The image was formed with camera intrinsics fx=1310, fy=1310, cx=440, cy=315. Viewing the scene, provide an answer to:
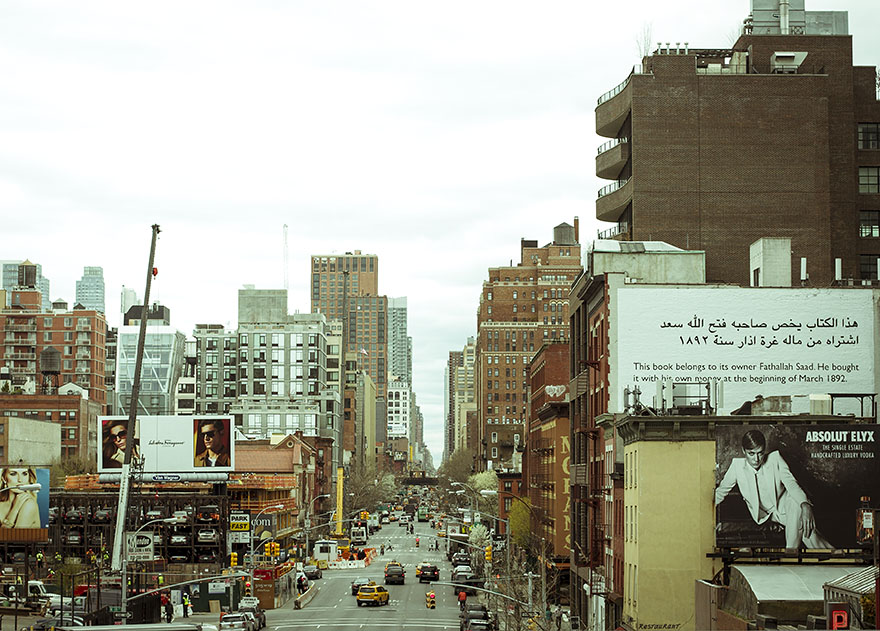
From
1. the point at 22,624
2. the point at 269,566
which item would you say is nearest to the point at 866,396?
the point at 22,624

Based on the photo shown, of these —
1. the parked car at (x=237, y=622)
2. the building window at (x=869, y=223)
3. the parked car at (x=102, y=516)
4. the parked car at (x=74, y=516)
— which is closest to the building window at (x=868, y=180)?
the building window at (x=869, y=223)

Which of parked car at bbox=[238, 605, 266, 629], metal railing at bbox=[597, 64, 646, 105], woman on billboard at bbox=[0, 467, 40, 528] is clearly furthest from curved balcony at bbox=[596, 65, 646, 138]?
woman on billboard at bbox=[0, 467, 40, 528]

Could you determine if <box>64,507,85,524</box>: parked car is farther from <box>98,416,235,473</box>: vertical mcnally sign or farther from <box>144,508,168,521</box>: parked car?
<box>98,416,235,473</box>: vertical mcnally sign

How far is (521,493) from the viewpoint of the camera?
149250 millimetres

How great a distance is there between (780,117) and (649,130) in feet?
30.1

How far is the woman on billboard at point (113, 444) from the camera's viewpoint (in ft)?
446

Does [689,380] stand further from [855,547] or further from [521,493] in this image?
[521,493]

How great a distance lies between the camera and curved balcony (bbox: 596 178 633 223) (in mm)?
92250

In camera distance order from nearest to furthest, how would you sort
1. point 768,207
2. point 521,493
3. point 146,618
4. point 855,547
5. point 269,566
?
point 855,547
point 146,618
point 768,207
point 269,566
point 521,493

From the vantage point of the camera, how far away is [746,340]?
66688mm

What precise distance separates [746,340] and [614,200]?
29.6 metres

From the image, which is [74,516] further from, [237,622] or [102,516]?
[237,622]

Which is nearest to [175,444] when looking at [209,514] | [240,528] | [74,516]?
[209,514]

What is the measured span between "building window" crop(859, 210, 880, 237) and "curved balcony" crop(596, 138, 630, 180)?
57.9 ft
